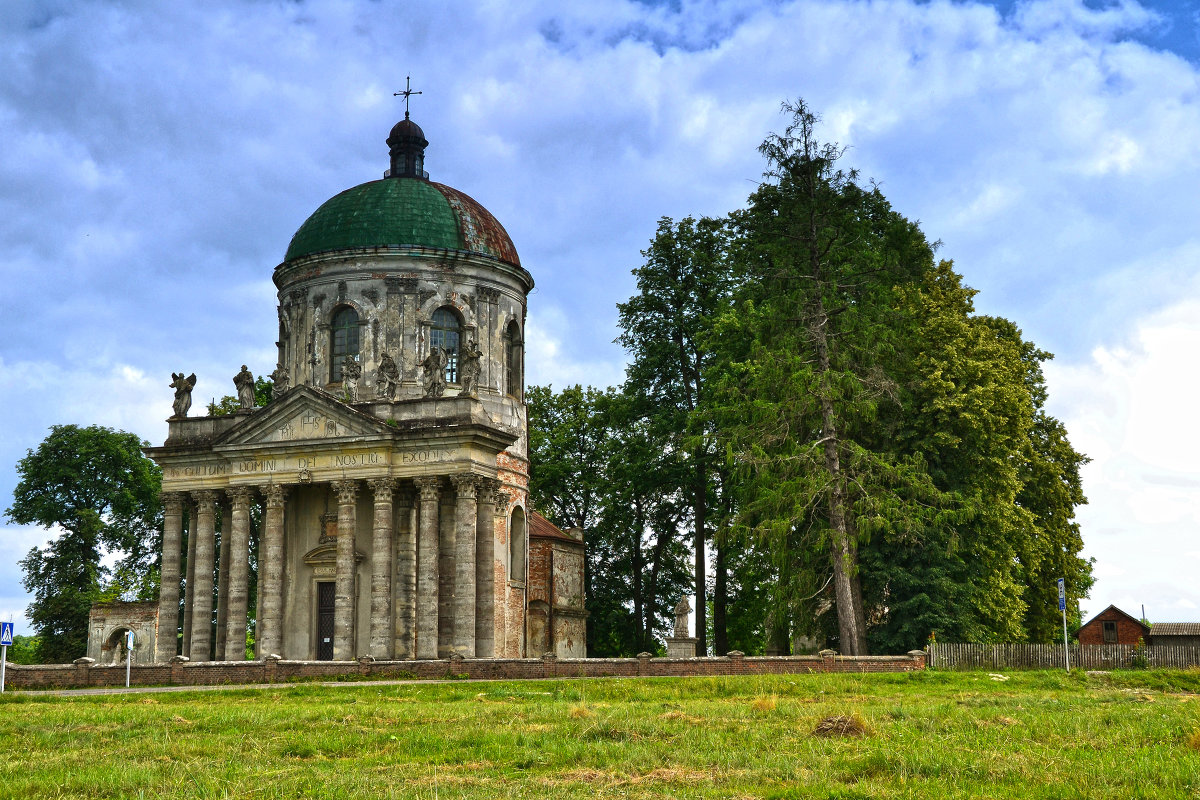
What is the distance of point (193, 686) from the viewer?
30016 millimetres

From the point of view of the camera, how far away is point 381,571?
37.2m

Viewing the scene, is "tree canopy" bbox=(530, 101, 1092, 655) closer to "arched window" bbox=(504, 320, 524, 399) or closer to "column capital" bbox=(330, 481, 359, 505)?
"arched window" bbox=(504, 320, 524, 399)

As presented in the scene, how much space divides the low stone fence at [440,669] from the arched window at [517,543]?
11.6 m

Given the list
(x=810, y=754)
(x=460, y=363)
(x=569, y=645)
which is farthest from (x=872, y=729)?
(x=569, y=645)

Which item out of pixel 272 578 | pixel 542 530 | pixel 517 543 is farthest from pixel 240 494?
pixel 542 530

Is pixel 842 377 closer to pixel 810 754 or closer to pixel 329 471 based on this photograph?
pixel 329 471

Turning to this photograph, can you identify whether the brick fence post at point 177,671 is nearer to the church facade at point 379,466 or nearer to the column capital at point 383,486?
the church facade at point 379,466

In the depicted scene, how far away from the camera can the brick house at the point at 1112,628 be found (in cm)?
6594

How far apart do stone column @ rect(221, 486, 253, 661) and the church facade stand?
6 cm

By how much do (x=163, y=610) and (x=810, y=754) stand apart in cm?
3214

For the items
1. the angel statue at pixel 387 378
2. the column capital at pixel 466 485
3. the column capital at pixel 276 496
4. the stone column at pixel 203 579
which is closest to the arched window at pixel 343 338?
the angel statue at pixel 387 378

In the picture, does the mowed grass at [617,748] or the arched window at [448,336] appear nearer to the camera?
the mowed grass at [617,748]

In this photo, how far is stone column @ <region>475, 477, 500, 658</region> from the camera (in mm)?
36875

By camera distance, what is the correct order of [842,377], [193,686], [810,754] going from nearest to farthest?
[810,754]
[193,686]
[842,377]
